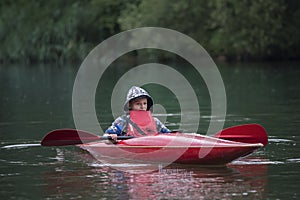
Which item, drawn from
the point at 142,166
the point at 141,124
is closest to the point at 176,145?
the point at 142,166

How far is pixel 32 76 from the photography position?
1518 inches

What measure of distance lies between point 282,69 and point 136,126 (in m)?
26.5

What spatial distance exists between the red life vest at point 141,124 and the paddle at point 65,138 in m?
0.59

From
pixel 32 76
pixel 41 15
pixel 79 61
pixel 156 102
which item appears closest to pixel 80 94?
pixel 156 102

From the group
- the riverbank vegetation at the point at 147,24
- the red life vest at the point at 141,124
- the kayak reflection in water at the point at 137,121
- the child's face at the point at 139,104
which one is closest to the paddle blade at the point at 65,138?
the kayak reflection in water at the point at 137,121

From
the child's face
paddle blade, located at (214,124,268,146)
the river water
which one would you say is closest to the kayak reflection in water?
the child's face

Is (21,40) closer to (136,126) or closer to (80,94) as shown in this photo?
(80,94)

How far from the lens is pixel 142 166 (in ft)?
41.6

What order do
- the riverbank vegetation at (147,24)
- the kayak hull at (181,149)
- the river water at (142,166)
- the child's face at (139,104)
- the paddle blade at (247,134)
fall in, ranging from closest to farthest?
the river water at (142,166)
the kayak hull at (181,149)
the paddle blade at (247,134)
the child's face at (139,104)
the riverbank vegetation at (147,24)

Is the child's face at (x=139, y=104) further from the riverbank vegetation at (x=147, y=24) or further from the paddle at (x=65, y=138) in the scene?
the riverbank vegetation at (x=147, y=24)

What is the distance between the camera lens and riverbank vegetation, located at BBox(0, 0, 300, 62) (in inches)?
1854

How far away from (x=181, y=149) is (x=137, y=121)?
133 cm

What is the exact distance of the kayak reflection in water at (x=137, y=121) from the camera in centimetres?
1340

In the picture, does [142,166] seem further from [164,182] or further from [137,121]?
[164,182]
